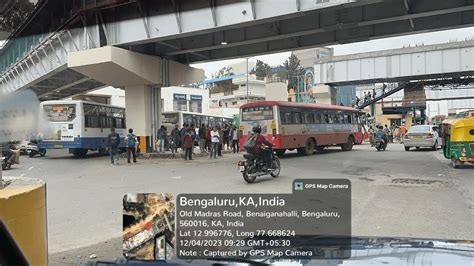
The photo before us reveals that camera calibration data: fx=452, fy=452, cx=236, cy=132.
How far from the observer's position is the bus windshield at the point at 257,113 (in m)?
20.5

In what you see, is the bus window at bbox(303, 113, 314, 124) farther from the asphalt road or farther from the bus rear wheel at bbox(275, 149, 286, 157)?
the asphalt road

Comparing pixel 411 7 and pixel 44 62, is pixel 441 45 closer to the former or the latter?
pixel 411 7

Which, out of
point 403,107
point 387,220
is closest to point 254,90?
point 403,107

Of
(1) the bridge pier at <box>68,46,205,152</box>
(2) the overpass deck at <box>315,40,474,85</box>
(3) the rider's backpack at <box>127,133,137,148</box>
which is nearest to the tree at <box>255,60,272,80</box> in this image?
(2) the overpass deck at <box>315,40,474,85</box>

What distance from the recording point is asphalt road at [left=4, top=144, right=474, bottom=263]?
648 cm

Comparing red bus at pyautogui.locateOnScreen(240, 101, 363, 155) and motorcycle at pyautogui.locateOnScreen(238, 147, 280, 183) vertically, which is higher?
red bus at pyautogui.locateOnScreen(240, 101, 363, 155)

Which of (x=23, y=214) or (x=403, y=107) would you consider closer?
(x=23, y=214)

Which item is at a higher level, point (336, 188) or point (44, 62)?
point (44, 62)

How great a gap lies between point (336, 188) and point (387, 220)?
4.29 m

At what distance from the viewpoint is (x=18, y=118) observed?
8.71 ft

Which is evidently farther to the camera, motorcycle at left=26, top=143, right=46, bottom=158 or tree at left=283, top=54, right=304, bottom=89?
tree at left=283, top=54, right=304, bottom=89

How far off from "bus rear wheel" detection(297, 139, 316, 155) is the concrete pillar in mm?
8028

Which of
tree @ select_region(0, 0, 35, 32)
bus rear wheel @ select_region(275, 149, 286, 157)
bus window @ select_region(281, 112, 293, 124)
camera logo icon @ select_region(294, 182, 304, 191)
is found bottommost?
bus rear wheel @ select_region(275, 149, 286, 157)

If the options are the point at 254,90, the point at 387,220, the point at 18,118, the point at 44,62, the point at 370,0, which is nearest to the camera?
the point at 18,118
